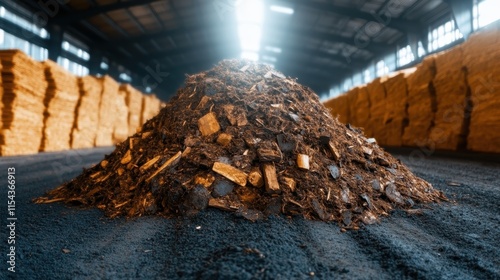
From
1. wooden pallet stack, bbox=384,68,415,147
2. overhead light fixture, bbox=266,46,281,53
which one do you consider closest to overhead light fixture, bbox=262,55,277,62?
overhead light fixture, bbox=266,46,281,53

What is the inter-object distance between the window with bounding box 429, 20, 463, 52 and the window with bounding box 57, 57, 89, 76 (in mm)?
17271

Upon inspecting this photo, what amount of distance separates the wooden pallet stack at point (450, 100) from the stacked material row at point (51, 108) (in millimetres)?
9979

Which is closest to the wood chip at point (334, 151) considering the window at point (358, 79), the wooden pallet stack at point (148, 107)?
the wooden pallet stack at point (148, 107)

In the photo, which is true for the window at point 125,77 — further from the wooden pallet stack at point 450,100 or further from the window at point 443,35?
the wooden pallet stack at point 450,100

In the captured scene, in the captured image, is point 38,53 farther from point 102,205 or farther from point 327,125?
point 327,125

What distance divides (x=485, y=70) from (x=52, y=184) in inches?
289

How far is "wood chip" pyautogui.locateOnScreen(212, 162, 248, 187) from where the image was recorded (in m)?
2.46

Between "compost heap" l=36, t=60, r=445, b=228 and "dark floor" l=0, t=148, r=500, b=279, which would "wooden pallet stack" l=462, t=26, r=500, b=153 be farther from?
"dark floor" l=0, t=148, r=500, b=279

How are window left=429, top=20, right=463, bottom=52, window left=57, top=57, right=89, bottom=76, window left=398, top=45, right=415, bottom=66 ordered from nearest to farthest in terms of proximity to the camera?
window left=429, top=20, right=463, bottom=52
window left=57, top=57, right=89, bottom=76
window left=398, top=45, right=415, bottom=66

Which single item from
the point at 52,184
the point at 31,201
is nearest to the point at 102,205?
the point at 31,201

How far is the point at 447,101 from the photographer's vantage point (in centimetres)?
592

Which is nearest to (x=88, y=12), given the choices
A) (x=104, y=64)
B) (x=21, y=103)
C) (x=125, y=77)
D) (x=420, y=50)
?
(x=104, y=64)

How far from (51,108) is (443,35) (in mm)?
15561

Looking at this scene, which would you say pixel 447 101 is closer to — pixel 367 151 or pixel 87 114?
pixel 367 151
